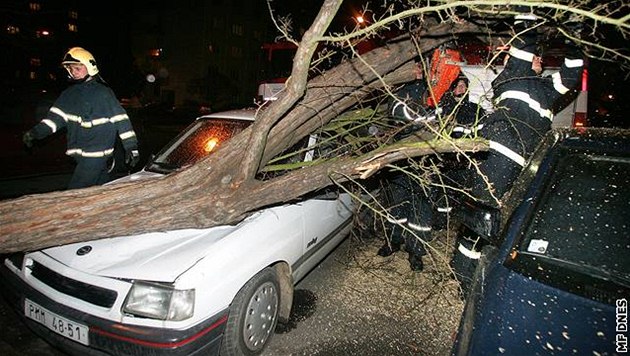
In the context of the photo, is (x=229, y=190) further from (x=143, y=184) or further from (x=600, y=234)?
(x=600, y=234)

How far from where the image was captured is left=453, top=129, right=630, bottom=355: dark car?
56.4 inches

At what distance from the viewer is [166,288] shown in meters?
2.09

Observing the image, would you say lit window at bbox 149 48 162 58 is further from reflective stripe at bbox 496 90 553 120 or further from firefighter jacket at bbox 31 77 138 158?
reflective stripe at bbox 496 90 553 120

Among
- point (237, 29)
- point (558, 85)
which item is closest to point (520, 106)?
point (558, 85)

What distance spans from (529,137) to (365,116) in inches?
53.7

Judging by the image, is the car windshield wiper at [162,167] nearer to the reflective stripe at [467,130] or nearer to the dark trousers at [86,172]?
the dark trousers at [86,172]

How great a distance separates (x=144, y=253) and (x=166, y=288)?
0.42 metres

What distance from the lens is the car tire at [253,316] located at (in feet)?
7.91

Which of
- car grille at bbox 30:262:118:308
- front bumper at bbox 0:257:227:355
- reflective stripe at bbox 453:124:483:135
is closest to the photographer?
front bumper at bbox 0:257:227:355

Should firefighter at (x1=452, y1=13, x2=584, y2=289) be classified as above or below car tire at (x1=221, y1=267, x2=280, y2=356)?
above

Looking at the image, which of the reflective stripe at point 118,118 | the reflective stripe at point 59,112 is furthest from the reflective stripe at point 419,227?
the reflective stripe at point 59,112

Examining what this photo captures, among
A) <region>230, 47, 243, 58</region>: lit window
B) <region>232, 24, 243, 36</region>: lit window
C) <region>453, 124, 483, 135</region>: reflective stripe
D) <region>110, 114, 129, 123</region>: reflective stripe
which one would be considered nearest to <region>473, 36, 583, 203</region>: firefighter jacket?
<region>453, 124, 483, 135</region>: reflective stripe

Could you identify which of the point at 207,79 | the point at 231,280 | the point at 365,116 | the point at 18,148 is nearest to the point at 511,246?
the point at 231,280

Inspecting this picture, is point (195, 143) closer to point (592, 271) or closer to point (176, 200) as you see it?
point (176, 200)
